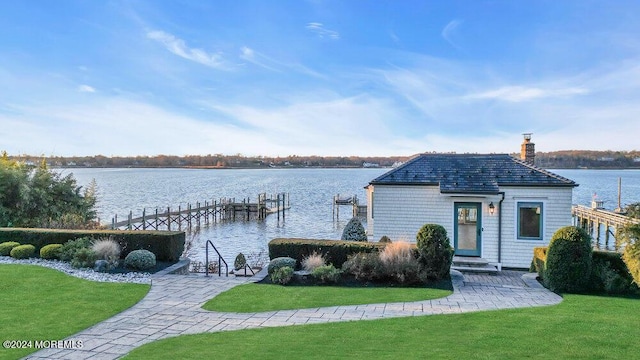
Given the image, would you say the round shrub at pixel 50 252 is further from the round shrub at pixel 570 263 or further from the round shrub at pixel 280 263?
the round shrub at pixel 570 263

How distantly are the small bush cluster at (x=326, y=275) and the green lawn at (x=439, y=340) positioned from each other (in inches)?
127

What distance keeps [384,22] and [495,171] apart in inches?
337

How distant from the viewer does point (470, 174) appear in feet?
48.6

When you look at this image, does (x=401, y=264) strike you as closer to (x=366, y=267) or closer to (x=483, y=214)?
(x=366, y=267)

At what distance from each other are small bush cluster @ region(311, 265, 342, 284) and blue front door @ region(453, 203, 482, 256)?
6.29m

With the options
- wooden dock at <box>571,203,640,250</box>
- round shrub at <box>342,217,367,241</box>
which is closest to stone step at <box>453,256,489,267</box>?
round shrub at <box>342,217,367,241</box>

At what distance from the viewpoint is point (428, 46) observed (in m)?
19.5

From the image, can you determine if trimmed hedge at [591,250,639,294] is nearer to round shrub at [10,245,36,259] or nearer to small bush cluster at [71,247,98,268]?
small bush cluster at [71,247,98,268]

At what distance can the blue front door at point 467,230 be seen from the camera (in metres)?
14.2

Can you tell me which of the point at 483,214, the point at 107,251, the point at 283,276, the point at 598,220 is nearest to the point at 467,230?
the point at 483,214

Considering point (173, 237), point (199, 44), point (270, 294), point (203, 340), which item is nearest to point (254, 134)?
point (199, 44)

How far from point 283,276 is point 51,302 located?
489 centimetres

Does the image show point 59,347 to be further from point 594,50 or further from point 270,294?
point 594,50

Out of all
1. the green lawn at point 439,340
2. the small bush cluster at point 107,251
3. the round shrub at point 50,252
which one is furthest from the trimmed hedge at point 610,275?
the round shrub at point 50,252
